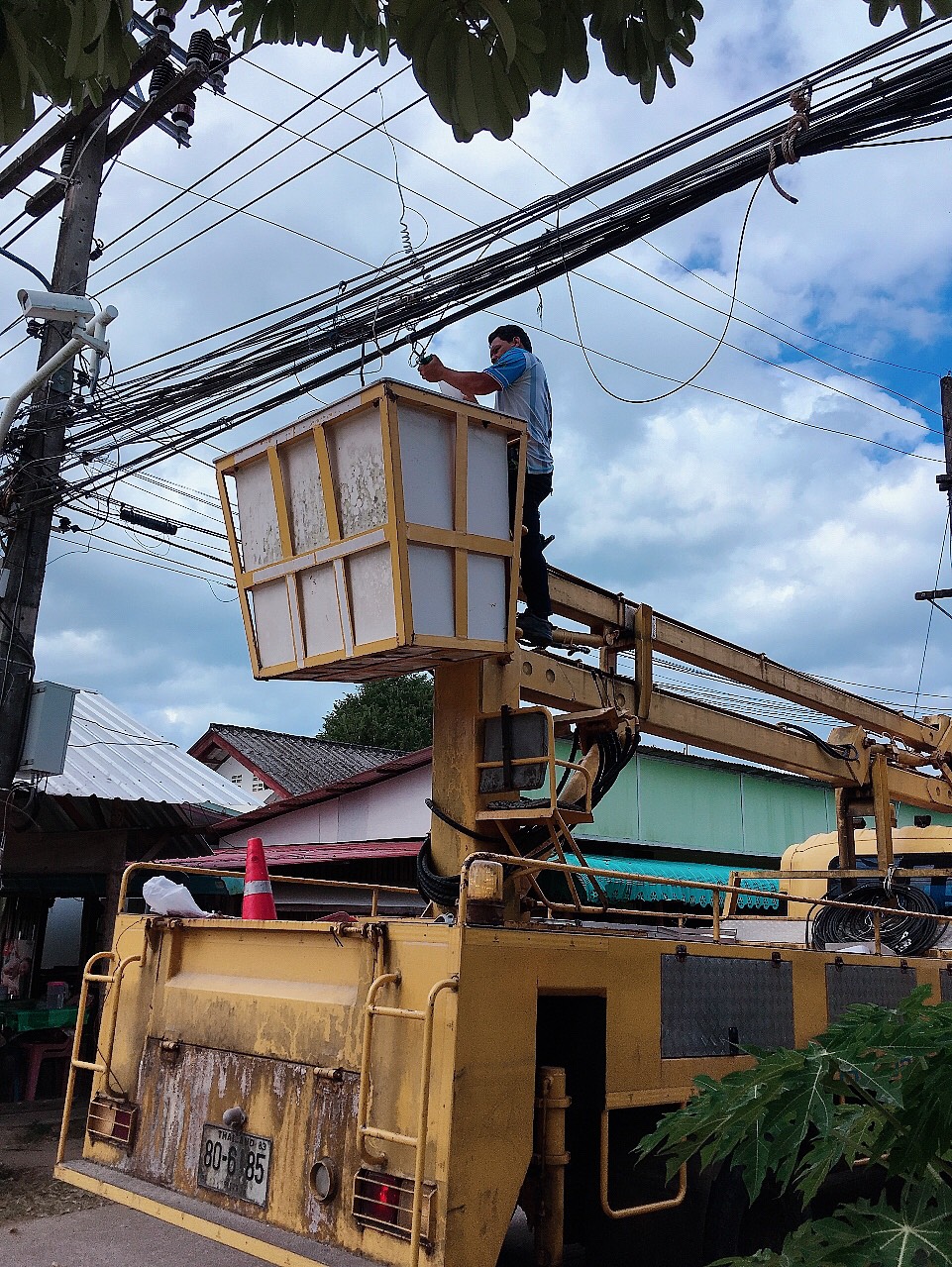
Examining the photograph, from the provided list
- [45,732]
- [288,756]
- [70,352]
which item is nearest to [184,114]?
[70,352]

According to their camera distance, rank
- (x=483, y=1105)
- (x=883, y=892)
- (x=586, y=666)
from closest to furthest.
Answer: (x=483, y=1105), (x=586, y=666), (x=883, y=892)

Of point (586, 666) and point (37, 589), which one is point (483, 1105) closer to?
point (586, 666)

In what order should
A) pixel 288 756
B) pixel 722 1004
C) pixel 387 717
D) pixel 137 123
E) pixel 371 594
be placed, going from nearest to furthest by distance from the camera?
1. pixel 371 594
2. pixel 722 1004
3. pixel 137 123
4. pixel 288 756
5. pixel 387 717

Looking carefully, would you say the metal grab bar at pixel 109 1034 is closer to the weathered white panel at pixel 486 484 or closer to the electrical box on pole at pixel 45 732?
the weathered white panel at pixel 486 484

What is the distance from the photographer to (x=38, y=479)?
9.81 m

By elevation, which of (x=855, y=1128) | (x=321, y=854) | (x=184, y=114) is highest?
(x=184, y=114)

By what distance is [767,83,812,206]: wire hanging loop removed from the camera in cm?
558

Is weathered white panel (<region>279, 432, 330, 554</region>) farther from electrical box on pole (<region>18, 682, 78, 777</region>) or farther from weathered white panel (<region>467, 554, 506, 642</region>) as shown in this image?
electrical box on pole (<region>18, 682, 78, 777</region>)

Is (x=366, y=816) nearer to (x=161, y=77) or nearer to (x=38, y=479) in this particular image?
(x=38, y=479)

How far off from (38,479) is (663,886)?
875cm

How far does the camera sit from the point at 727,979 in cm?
514

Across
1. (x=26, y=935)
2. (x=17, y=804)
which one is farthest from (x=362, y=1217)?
(x=26, y=935)

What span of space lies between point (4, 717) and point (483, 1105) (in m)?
7.21

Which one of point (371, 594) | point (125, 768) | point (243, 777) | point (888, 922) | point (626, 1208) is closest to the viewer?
point (626, 1208)
